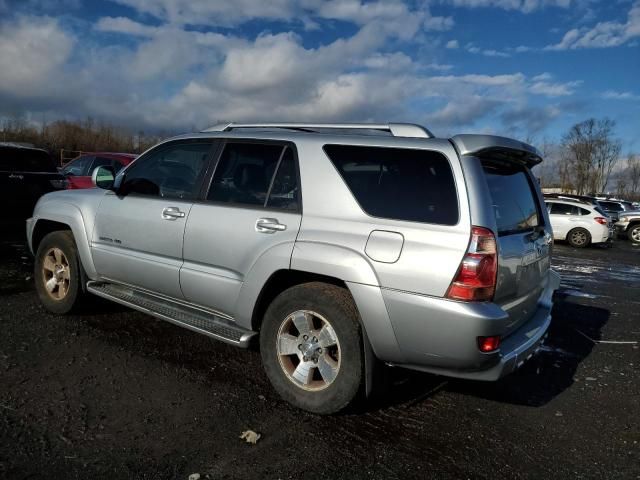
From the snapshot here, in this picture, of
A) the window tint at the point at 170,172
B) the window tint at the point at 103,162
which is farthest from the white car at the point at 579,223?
the window tint at the point at 170,172

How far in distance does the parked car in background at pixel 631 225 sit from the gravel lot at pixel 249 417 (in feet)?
60.5

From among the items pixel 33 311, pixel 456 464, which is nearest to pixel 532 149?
pixel 456 464

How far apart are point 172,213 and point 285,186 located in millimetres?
1037

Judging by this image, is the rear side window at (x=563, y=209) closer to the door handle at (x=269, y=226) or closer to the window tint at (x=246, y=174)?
the window tint at (x=246, y=174)

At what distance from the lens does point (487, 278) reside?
113 inches

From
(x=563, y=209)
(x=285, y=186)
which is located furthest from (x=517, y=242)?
(x=563, y=209)

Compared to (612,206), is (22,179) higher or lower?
higher

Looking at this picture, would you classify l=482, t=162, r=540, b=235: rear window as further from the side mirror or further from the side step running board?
the side mirror

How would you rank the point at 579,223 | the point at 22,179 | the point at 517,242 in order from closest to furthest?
the point at 517,242 < the point at 22,179 < the point at 579,223

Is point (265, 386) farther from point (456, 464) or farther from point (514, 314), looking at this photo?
point (514, 314)

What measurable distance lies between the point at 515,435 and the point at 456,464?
608mm

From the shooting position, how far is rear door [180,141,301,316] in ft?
11.4

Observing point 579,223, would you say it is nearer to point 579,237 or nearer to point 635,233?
point 579,237

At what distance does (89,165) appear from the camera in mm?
11688
